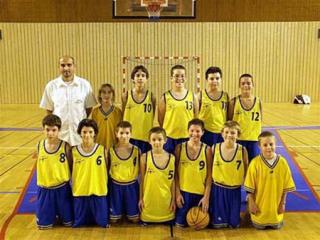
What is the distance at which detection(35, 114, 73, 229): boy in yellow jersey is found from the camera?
4207mm

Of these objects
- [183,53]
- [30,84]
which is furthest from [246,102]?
[30,84]

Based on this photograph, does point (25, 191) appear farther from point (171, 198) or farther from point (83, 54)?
point (83, 54)

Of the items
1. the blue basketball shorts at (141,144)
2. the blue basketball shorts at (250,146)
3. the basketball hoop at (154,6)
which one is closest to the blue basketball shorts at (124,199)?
the blue basketball shorts at (141,144)

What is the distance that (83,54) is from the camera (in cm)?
1498

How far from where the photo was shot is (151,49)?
49.3ft

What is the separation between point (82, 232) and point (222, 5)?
12.6 meters

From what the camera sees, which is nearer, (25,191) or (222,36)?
(25,191)

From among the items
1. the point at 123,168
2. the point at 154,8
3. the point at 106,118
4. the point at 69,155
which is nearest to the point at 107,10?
the point at 154,8

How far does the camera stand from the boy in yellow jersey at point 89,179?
4215 mm

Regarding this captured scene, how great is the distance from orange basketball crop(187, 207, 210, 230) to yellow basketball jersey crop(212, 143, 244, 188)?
1.16 feet

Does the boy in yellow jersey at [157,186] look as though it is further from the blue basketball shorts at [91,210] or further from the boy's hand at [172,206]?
the blue basketball shorts at [91,210]

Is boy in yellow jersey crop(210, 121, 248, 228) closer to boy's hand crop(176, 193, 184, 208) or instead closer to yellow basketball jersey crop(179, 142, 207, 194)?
yellow basketball jersey crop(179, 142, 207, 194)

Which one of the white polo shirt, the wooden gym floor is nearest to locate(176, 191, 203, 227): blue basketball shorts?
the wooden gym floor

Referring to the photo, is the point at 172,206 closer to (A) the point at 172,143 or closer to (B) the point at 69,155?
(A) the point at 172,143
